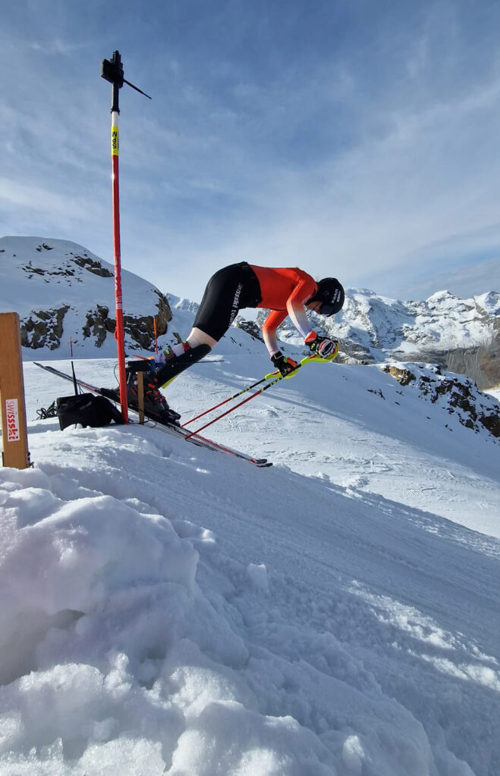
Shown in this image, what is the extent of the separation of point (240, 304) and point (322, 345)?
1051 millimetres

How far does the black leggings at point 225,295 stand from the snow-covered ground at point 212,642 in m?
2.09

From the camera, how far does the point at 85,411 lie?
387cm

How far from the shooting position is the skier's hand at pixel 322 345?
4340 mm

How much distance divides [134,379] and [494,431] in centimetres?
2685

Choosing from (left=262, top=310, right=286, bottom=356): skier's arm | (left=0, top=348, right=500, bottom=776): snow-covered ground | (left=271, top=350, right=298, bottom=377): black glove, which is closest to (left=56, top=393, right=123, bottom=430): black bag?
(left=0, top=348, right=500, bottom=776): snow-covered ground

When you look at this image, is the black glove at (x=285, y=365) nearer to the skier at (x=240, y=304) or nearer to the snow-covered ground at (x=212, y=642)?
the skier at (x=240, y=304)

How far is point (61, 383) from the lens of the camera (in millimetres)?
9695

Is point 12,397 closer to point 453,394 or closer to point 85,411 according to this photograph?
point 85,411

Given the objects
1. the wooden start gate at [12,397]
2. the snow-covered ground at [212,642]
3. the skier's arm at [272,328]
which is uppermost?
the skier's arm at [272,328]

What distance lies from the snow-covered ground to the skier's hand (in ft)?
7.10

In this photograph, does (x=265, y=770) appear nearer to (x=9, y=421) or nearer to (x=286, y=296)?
(x=9, y=421)

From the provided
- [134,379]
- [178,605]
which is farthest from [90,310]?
[178,605]

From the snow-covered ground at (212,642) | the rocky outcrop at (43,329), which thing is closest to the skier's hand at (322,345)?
the snow-covered ground at (212,642)

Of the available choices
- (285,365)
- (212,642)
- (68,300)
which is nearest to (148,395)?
(285,365)
